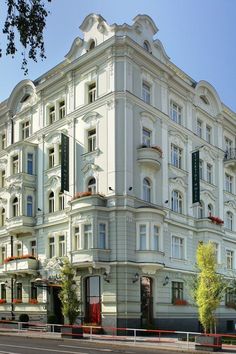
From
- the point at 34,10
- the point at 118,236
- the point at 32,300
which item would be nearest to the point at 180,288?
the point at 118,236

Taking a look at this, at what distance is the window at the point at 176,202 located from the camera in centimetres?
4091

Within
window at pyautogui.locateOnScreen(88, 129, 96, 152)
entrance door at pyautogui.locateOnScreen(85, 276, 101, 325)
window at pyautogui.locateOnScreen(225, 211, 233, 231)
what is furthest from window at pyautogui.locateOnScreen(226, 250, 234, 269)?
window at pyautogui.locateOnScreen(88, 129, 96, 152)

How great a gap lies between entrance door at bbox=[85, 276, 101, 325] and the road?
17.0ft

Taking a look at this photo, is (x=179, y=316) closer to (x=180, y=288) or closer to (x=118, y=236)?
(x=180, y=288)

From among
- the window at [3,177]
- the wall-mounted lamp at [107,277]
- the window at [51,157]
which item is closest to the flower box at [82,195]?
the wall-mounted lamp at [107,277]

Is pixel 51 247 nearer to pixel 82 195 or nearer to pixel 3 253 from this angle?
pixel 82 195

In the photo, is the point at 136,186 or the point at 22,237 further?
the point at 22,237

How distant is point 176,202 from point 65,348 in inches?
739

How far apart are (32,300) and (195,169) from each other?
1628cm

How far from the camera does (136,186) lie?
3700 cm

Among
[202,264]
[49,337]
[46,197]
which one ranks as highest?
[46,197]

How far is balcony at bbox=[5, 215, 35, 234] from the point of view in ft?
138

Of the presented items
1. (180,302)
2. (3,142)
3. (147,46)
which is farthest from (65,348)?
(3,142)

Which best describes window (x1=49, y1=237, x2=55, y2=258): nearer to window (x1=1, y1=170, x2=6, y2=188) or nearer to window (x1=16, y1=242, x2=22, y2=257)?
window (x1=16, y1=242, x2=22, y2=257)
